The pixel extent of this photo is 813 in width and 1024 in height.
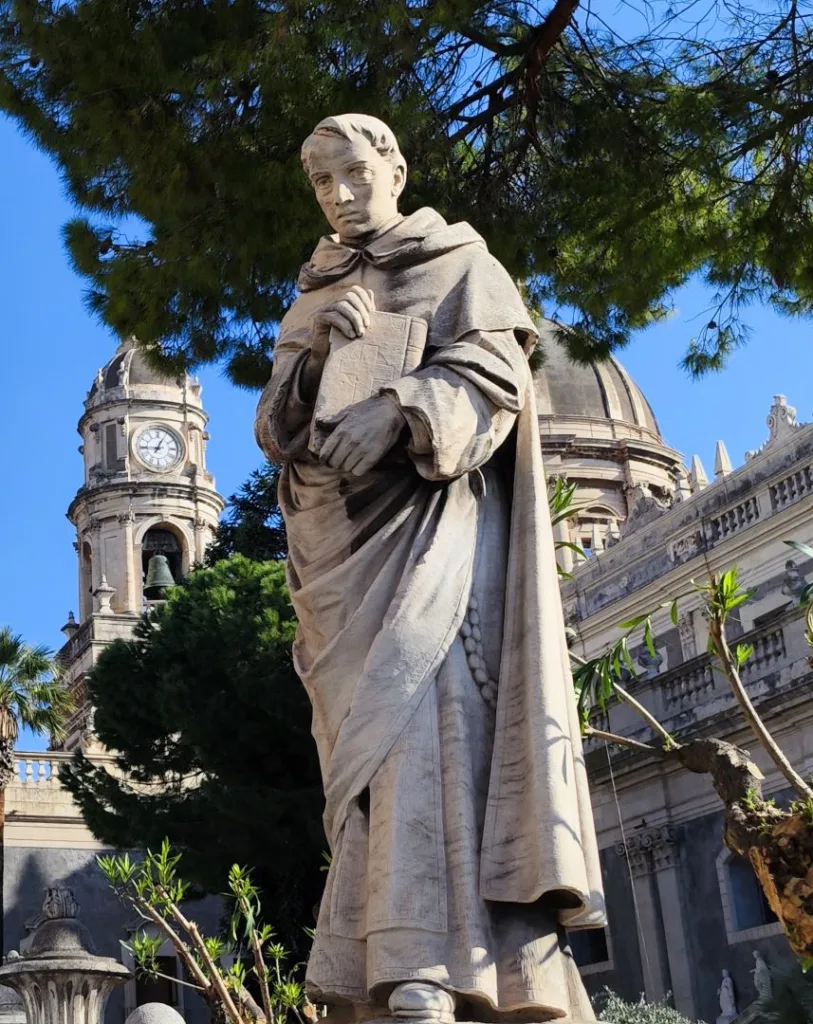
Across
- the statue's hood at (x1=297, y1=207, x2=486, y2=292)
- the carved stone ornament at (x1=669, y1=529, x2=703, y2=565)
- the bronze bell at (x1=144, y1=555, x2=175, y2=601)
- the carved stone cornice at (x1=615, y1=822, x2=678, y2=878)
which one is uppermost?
the bronze bell at (x1=144, y1=555, x2=175, y2=601)

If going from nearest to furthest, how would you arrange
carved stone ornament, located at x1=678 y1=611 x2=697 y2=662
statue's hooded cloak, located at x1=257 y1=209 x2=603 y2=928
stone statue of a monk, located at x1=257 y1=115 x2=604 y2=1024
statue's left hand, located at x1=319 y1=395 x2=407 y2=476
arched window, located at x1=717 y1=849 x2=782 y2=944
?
stone statue of a monk, located at x1=257 y1=115 x2=604 y2=1024 < statue's hooded cloak, located at x1=257 y1=209 x2=603 y2=928 < statue's left hand, located at x1=319 y1=395 x2=407 y2=476 < arched window, located at x1=717 y1=849 x2=782 y2=944 < carved stone ornament, located at x1=678 y1=611 x2=697 y2=662

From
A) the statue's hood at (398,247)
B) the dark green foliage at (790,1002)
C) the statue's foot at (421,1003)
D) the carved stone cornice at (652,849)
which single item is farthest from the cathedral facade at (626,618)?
the statue's foot at (421,1003)

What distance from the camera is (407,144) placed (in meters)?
10.4

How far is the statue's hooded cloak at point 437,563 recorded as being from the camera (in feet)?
12.5

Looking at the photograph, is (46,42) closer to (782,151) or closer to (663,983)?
(782,151)

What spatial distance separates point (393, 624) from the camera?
3914mm

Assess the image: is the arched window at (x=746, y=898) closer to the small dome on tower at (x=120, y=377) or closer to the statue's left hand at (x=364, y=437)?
the statue's left hand at (x=364, y=437)

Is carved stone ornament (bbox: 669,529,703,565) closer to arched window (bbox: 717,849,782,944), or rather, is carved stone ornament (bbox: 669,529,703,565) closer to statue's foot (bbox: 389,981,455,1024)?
arched window (bbox: 717,849,782,944)

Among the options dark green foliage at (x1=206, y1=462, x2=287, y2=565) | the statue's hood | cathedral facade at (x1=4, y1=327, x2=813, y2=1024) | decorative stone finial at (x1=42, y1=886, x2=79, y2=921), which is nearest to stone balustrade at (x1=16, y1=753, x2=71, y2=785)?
cathedral facade at (x1=4, y1=327, x2=813, y2=1024)

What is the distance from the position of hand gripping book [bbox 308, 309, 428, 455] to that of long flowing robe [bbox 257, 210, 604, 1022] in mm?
72

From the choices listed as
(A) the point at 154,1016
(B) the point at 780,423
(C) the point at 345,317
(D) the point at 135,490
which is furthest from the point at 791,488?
(D) the point at 135,490

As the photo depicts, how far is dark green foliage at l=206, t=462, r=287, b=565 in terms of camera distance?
32281 mm

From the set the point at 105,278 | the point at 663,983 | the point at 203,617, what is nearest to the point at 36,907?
the point at 203,617

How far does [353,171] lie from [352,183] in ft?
0.10
